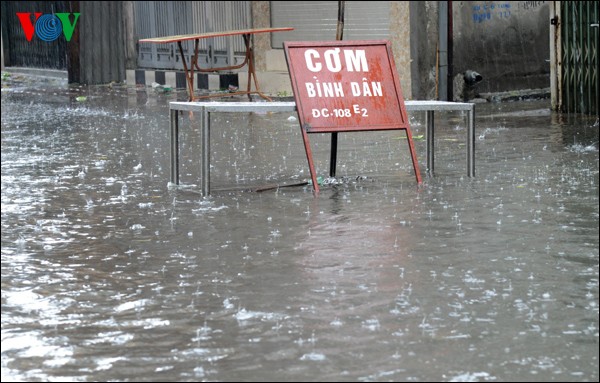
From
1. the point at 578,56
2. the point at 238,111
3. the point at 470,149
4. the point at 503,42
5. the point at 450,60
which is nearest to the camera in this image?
the point at 238,111

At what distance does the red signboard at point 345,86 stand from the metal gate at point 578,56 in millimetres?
5522

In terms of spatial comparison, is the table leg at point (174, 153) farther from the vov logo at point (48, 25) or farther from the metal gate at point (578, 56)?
the vov logo at point (48, 25)

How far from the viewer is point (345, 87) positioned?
912 cm

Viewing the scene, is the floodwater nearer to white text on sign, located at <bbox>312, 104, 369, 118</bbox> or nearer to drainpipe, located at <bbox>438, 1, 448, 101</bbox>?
white text on sign, located at <bbox>312, 104, 369, 118</bbox>

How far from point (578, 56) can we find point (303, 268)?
9.47m

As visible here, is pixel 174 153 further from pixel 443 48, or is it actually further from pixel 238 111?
pixel 443 48

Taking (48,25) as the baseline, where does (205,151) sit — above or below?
below

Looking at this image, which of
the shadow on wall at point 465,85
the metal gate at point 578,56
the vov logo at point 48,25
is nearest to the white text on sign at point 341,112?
the metal gate at point 578,56

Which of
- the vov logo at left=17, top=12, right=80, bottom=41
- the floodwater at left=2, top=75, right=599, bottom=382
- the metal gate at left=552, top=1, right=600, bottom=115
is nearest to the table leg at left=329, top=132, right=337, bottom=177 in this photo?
the floodwater at left=2, top=75, right=599, bottom=382

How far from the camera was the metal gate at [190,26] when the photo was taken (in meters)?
22.5

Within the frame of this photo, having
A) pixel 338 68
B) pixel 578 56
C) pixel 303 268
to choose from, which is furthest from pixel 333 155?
pixel 578 56

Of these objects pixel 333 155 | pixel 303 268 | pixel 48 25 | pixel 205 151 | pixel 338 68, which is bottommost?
pixel 303 268

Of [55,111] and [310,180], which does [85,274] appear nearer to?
[310,180]

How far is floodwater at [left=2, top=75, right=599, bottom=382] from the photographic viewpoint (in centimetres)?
452
